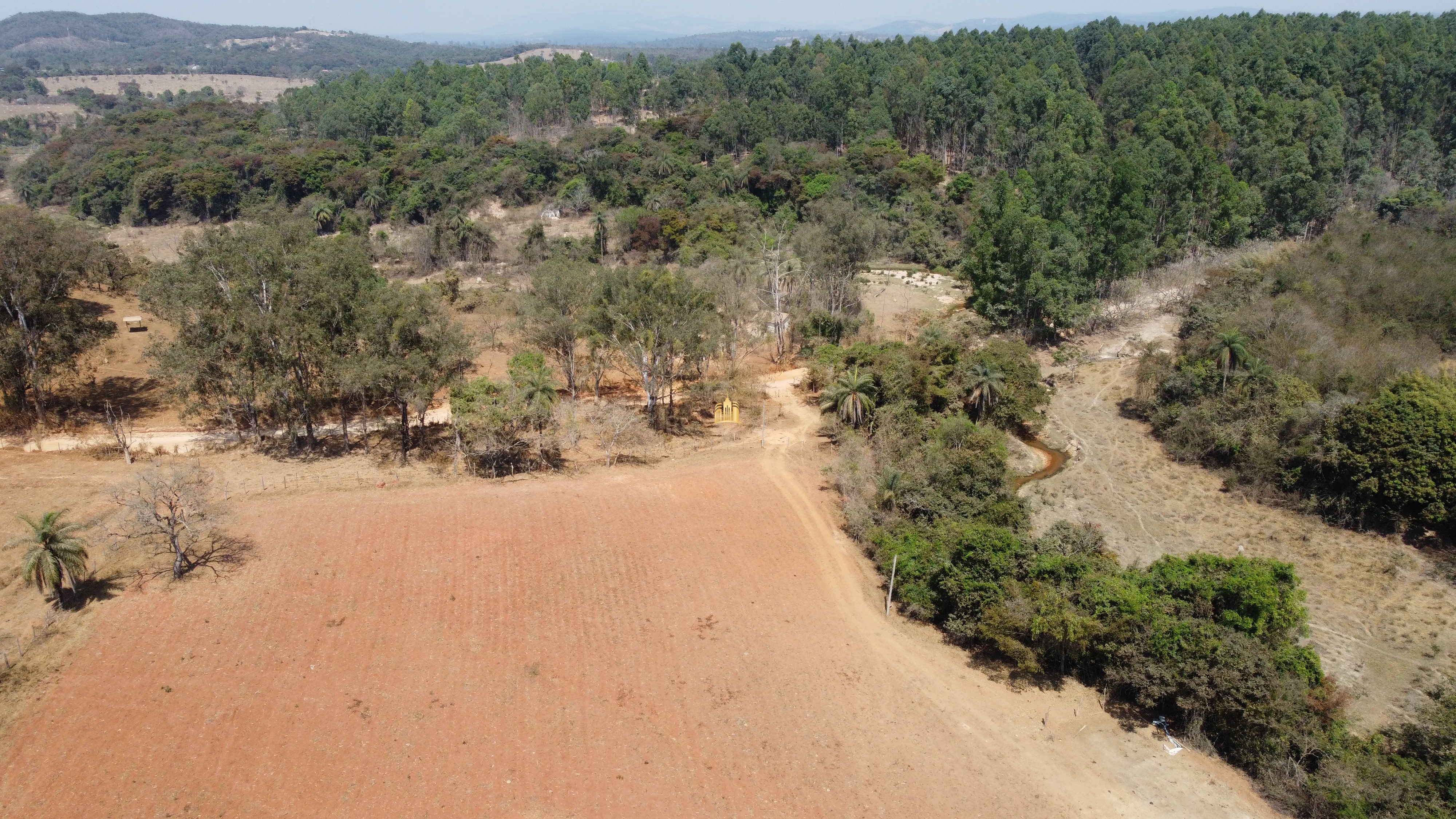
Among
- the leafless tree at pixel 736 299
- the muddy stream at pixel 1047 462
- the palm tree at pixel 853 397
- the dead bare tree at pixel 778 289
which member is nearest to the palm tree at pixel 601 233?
the leafless tree at pixel 736 299

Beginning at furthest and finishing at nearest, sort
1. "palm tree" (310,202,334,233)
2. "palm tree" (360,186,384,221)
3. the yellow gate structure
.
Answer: "palm tree" (360,186,384,221), "palm tree" (310,202,334,233), the yellow gate structure

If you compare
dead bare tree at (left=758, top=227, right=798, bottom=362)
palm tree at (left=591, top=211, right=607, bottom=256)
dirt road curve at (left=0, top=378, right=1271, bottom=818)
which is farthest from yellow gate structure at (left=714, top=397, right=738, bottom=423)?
palm tree at (left=591, top=211, right=607, bottom=256)

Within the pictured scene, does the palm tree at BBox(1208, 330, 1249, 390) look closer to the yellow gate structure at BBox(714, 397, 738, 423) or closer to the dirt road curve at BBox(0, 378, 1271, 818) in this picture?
the dirt road curve at BBox(0, 378, 1271, 818)

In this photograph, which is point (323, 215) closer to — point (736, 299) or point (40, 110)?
point (736, 299)

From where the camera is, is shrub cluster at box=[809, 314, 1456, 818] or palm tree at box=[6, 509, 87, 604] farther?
palm tree at box=[6, 509, 87, 604]

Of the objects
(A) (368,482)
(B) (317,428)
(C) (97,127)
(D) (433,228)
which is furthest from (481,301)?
(C) (97,127)

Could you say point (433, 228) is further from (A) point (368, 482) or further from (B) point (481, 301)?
(A) point (368, 482)
